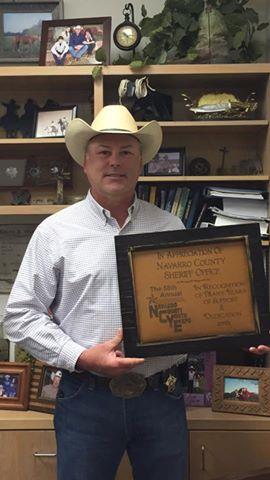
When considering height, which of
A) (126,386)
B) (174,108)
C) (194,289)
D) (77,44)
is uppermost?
(77,44)

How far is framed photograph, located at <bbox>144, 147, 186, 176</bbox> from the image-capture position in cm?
220

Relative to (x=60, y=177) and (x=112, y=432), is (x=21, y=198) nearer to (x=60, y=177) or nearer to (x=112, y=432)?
(x=60, y=177)

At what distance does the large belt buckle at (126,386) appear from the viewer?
1.47 metres

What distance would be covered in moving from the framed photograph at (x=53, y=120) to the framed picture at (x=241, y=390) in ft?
3.85

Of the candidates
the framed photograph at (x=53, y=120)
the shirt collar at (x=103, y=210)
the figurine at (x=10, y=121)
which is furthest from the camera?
the figurine at (x=10, y=121)

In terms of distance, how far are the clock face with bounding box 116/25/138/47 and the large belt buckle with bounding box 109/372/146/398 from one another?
Result: 4.76 feet

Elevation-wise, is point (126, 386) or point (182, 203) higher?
point (182, 203)

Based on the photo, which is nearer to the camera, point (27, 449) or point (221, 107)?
point (27, 449)

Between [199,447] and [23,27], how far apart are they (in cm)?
193

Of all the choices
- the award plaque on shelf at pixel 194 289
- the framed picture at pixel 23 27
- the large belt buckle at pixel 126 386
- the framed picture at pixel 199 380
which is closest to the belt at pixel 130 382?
the large belt buckle at pixel 126 386

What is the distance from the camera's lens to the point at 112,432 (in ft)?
4.87

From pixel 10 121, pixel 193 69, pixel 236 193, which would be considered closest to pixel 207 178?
pixel 236 193

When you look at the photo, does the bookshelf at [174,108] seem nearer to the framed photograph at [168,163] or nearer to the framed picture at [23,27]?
the framed photograph at [168,163]

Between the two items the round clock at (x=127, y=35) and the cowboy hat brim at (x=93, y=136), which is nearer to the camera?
the cowboy hat brim at (x=93, y=136)
